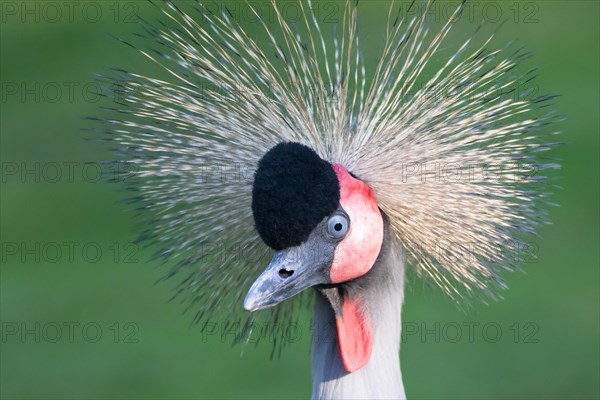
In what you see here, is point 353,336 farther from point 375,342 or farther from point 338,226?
point 338,226

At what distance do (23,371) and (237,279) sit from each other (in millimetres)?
2169

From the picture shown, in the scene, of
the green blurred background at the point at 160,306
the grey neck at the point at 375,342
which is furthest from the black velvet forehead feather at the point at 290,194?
the green blurred background at the point at 160,306

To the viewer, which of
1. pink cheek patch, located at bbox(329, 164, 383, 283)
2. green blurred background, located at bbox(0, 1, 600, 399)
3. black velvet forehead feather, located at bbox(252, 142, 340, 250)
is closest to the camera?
black velvet forehead feather, located at bbox(252, 142, 340, 250)

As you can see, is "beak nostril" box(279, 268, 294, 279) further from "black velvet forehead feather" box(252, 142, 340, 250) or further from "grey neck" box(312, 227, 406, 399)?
"grey neck" box(312, 227, 406, 399)

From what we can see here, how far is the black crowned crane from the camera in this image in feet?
7.15

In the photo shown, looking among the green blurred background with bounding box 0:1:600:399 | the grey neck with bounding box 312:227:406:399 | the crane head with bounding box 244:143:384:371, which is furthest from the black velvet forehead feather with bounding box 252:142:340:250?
the green blurred background with bounding box 0:1:600:399

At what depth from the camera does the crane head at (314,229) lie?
2020 mm

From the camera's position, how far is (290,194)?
6.59 ft

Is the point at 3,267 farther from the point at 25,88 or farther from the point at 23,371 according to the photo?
the point at 25,88

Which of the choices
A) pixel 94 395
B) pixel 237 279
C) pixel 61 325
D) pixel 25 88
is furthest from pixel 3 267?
pixel 237 279

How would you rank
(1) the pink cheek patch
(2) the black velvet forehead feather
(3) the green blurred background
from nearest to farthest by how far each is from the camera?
(2) the black velvet forehead feather
(1) the pink cheek patch
(3) the green blurred background

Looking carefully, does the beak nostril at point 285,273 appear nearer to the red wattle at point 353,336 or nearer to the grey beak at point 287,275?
the grey beak at point 287,275

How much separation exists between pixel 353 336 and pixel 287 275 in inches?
8.7

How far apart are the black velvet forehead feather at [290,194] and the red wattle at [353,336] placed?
22cm
